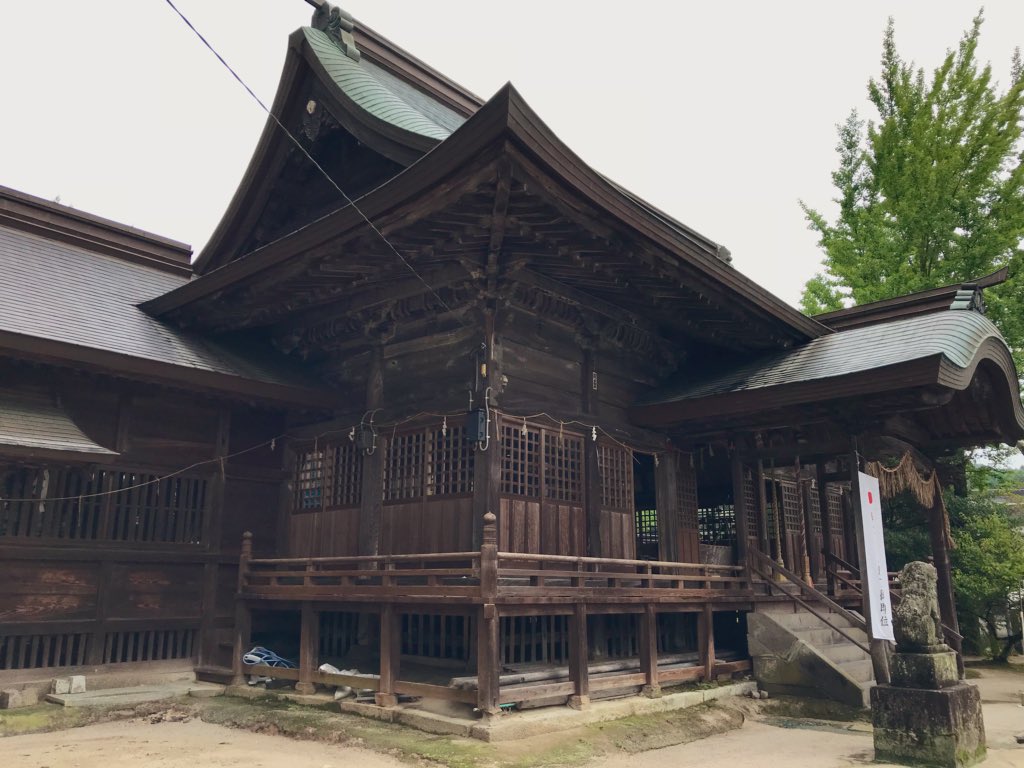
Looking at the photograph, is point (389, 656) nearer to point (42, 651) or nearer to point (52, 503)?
point (42, 651)

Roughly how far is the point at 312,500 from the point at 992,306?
55.9 feet

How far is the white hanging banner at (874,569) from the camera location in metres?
9.48

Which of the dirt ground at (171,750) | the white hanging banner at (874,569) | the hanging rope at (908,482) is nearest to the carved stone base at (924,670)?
the white hanging banner at (874,569)

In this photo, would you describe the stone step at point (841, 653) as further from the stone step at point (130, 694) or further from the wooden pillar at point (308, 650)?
the stone step at point (130, 694)

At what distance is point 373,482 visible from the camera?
36.5 feet

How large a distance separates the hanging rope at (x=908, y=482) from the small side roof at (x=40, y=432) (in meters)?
10.3

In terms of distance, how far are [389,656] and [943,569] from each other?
8856 millimetres

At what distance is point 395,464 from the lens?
1095cm

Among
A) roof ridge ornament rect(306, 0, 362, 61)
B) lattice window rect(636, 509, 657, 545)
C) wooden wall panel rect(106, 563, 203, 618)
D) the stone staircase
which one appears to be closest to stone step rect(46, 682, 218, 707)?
wooden wall panel rect(106, 563, 203, 618)

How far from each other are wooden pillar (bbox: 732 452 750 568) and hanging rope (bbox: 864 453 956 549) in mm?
2046

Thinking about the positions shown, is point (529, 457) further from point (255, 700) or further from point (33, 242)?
point (33, 242)

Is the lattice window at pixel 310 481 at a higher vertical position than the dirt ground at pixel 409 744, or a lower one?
higher

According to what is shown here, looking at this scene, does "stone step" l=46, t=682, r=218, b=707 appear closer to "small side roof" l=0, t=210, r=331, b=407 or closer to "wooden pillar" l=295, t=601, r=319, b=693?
"wooden pillar" l=295, t=601, r=319, b=693

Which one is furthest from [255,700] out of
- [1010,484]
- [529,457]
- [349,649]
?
[1010,484]
